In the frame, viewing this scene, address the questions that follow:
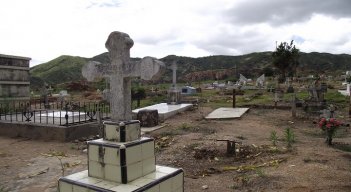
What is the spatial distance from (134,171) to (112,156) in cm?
35

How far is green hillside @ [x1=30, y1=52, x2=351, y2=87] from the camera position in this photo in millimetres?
77306


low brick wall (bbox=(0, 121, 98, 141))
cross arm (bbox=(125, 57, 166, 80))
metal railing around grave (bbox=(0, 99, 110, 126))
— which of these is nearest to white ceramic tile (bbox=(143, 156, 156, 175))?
cross arm (bbox=(125, 57, 166, 80))

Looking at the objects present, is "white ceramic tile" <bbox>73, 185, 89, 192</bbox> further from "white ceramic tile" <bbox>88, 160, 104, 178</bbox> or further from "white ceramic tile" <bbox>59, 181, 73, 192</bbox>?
"white ceramic tile" <bbox>88, 160, 104, 178</bbox>

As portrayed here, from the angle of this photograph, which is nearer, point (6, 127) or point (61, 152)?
point (61, 152)

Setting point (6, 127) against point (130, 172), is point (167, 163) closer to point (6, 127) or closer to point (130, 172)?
point (130, 172)

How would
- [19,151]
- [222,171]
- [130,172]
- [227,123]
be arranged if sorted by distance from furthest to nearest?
[227,123], [19,151], [222,171], [130,172]

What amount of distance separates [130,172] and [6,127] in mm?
9286

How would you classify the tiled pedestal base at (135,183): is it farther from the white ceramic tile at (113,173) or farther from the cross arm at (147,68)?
the cross arm at (147,68)

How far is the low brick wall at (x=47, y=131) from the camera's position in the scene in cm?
998

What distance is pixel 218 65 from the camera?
11738 cm

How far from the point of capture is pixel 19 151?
891cm

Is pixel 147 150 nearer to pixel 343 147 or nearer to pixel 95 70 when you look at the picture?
pixel 95 70

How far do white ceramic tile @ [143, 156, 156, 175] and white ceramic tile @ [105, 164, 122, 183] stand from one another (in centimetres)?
42

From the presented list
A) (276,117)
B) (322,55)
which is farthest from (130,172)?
(322,55)
